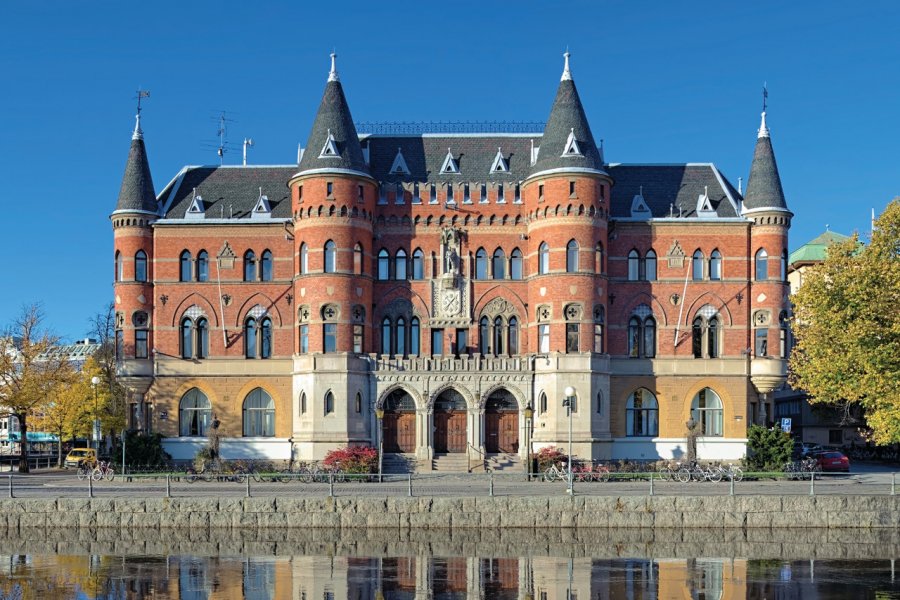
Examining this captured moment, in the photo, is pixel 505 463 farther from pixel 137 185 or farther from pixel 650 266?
pixel 137 185

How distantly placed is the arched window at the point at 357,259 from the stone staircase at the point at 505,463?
37.2 feet

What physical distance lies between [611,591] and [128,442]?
31.7m

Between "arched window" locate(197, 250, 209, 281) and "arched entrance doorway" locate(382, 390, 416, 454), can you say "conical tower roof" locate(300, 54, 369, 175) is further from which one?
"arched entrance doorway" locate(382, 390, 416, 454)

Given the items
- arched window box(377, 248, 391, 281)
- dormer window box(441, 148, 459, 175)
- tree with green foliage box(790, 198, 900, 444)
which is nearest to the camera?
tree with green foliage box(790, 198, 900, 444)

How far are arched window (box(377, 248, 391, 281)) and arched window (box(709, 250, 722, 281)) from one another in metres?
16.7

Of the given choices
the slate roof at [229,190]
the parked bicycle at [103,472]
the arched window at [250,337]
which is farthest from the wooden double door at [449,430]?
the parked bicycle at [103,472]

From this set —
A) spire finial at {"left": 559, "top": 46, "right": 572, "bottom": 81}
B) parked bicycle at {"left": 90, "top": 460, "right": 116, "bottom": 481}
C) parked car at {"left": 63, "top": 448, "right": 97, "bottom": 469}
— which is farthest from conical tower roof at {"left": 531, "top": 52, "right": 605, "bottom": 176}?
parked car at {"left": 63, "top": 448, "right": 97, "bottom": 469}

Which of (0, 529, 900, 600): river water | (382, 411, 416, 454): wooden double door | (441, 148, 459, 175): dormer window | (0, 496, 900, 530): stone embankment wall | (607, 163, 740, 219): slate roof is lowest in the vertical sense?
(0, 529, 900, 600): river water

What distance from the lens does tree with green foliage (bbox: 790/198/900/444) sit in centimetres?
3619

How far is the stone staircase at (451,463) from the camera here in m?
48.7

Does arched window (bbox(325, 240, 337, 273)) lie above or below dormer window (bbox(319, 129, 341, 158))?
below

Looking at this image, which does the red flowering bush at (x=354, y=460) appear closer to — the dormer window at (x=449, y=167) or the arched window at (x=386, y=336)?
the arched window at (x=386, y=336)

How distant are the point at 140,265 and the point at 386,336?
13496 millimetres

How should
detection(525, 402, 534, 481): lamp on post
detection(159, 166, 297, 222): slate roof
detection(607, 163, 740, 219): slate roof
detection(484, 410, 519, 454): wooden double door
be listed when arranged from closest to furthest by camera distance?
detection(525, 402, 534, 481): lamp on post
detection(484, 410, 519, 454): wooden double door
detection(607, 163, 740, 219): slate roof
detection(159, 166, 297, 222): slate roof
